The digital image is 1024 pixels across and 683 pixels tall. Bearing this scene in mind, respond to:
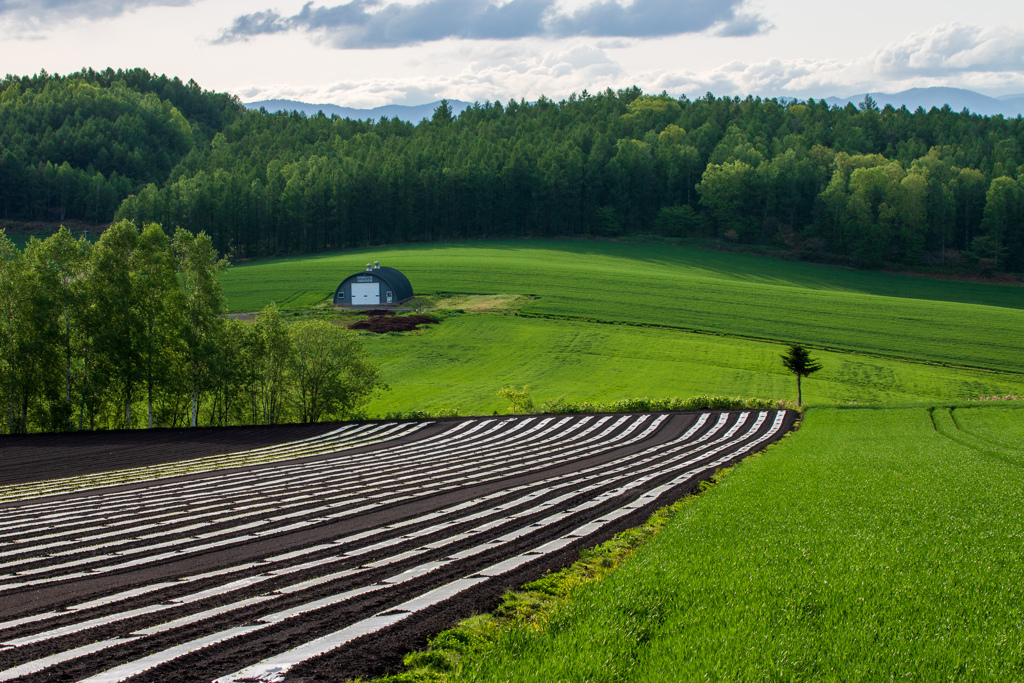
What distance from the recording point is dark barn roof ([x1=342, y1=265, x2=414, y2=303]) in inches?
3187

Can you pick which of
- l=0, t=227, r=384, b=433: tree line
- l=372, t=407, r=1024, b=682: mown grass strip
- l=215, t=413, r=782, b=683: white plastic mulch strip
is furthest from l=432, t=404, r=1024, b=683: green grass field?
l=0, t=227, r=384, b=433: tree line

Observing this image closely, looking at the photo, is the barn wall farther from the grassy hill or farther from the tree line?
the tree line

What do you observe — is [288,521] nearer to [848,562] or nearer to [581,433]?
[848,562]

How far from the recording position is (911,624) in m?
7.89

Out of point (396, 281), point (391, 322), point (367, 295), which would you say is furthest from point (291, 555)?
point (396, 281)

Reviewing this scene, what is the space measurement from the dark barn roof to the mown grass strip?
69.1 meters

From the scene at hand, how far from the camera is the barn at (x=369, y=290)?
80.7 metres

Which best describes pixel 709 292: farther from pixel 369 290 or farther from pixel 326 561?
pixel 326 561

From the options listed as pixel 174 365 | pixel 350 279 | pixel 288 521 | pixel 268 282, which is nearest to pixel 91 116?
pixel 268 282

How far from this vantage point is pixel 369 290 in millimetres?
81062

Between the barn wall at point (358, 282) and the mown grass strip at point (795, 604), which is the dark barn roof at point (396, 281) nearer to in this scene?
the barn wall at point (358, 282)

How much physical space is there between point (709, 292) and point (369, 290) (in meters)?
40.9

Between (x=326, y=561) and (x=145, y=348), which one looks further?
(x=145, y=348)

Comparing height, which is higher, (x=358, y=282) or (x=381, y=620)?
(x=358, y=282)
